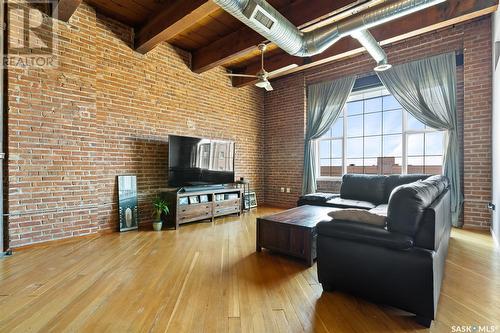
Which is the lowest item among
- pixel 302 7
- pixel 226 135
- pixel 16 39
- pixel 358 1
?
pixel 226 135

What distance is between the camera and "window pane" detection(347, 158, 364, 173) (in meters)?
5.02

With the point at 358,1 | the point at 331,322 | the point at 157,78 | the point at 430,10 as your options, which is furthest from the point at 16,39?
the point at 430,10

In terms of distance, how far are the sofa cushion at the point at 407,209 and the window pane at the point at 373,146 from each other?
347cm

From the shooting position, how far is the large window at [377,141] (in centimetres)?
432

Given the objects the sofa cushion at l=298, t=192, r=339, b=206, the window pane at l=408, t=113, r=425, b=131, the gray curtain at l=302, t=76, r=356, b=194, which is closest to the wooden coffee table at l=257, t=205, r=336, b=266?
the sofa cushion at l=298, t=192, r=339, b=206

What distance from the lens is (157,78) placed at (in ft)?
13.6

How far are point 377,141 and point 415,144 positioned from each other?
65cm

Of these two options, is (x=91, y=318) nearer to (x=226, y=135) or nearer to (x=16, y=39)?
(x=16, y=39)

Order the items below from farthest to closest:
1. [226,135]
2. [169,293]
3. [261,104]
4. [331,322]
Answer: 1. [261,104]
2. [226,135]
3. [169,293]
4. [331,322]

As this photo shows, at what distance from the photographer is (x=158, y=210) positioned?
3727 mm

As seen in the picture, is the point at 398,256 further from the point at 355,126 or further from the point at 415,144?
the point at 355,126

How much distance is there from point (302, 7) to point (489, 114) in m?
3.33

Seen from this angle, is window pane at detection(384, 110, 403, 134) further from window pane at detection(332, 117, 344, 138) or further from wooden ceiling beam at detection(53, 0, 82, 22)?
wooden ceiling beam at detection(53, 0, 82, 22)

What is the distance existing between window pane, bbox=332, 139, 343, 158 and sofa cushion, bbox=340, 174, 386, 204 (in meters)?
1.07
